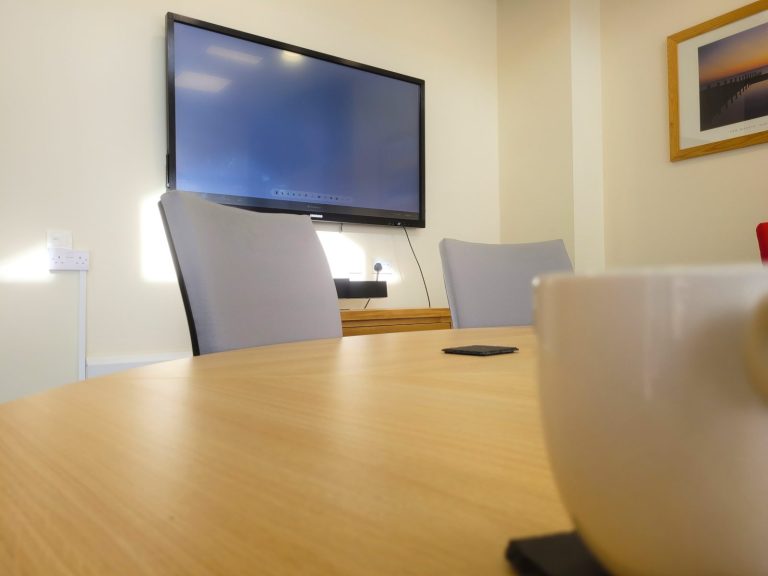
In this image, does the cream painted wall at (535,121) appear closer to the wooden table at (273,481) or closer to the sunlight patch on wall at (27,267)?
the sunlight patch on wall at (27,267)

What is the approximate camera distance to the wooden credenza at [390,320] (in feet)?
7.49

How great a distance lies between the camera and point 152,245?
7.26 feet

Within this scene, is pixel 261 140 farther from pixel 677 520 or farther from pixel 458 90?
pixel 677 520

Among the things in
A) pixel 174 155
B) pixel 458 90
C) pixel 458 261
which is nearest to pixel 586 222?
pixel 458 90

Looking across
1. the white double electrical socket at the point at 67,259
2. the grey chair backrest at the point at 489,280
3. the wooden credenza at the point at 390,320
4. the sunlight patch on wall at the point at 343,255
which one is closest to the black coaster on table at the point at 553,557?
the grey chair backrest at the point at 489,280

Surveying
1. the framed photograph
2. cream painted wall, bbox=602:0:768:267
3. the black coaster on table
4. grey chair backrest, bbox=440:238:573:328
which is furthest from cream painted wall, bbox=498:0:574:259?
the black coaster on table

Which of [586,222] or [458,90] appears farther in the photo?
[458,90]

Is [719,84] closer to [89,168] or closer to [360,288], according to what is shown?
[360,288]

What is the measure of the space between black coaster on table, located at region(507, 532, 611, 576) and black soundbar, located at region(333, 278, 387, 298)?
2324 millimetres

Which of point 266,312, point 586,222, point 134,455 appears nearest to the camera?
point 134,455

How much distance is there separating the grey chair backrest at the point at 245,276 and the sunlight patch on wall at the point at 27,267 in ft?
3.99

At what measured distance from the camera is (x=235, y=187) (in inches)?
94.1

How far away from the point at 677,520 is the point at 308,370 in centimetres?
53

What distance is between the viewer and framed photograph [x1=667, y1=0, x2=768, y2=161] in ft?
8.27
